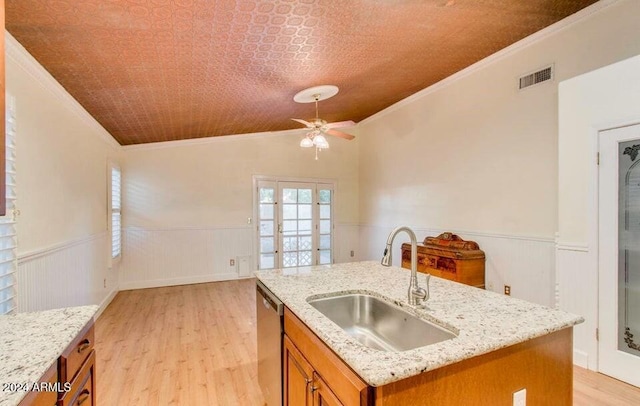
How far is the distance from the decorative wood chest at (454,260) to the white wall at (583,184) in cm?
97

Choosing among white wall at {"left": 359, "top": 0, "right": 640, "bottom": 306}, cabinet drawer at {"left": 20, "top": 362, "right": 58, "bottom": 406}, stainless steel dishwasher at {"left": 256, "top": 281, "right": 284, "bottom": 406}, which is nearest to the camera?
cabinet drawer at {"left": 20, "top": 362, "right": 58, "bottom": 406}

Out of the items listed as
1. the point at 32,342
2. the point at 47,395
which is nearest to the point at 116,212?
the point at 32,342

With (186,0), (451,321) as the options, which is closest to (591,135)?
(451,321)

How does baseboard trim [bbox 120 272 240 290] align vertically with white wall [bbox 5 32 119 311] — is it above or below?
below

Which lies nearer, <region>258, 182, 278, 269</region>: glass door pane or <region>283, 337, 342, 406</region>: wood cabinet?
<region>283, 337, 342, 406</region>: wood cabinet

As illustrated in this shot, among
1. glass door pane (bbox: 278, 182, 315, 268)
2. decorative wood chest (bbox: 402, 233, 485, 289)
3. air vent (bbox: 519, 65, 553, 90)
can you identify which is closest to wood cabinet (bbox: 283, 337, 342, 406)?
decorative wood chest (bbox: 402, 233, 485, 289)

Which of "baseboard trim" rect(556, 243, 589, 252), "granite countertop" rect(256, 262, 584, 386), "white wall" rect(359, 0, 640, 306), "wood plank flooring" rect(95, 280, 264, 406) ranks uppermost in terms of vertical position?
"white wall" rect(359, 0, 640, 306)

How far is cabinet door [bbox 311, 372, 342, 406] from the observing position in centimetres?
114

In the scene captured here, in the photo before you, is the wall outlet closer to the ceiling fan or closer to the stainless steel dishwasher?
the stainless steel dishwasher

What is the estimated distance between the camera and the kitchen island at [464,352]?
98 cm

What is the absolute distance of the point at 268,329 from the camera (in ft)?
6.31

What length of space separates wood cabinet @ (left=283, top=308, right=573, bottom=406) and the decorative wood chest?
7.59ft

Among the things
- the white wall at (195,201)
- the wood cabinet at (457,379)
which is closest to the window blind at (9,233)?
the wood cabinet at (457,379)

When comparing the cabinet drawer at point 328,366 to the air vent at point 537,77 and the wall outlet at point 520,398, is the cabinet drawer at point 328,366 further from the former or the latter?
the air vent at point 537,77
